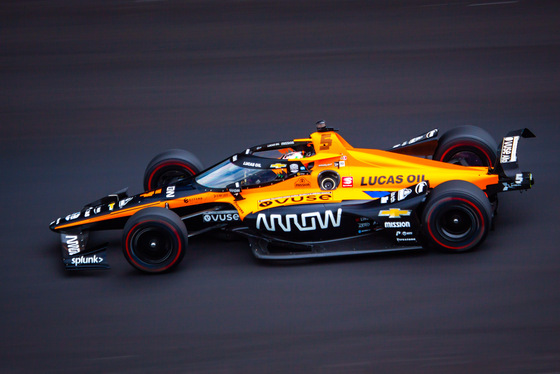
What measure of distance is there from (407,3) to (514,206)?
1060 centimetres

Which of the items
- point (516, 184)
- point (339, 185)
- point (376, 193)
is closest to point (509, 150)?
point (516, 184)

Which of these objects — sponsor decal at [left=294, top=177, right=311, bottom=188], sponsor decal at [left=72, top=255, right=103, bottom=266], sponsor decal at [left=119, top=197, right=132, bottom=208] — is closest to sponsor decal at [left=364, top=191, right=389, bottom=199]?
sponsor decal at [left=294, top=177, right=311, bottom=188]

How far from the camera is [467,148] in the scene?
9.13 meters

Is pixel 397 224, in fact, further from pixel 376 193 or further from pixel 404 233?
pixel 376 193

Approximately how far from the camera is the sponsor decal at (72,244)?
7.95 metres

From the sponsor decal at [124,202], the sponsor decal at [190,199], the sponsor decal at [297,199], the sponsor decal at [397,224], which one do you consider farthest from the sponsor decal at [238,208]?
the sponsor decal at [397,224]

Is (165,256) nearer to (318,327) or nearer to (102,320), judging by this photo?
(102,320)

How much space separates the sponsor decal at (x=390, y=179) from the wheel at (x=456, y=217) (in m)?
0.55

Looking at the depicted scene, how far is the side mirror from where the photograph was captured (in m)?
8.03

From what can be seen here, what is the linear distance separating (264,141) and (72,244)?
501 cm

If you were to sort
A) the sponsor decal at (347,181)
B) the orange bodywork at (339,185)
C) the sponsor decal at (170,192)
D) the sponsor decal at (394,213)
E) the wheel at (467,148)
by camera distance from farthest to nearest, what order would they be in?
the wheel at (467,148)
the sponsor decal at (170,192)
the sponsor decal at (347,181)
the orange bodywork at (339,185)
the sponsor decal at (394,213)

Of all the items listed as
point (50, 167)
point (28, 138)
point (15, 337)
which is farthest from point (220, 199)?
point (28, 138)

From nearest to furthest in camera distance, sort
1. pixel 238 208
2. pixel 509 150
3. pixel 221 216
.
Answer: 1. pixel 238 208
2. pixel 221 216
3. pixel 509 150

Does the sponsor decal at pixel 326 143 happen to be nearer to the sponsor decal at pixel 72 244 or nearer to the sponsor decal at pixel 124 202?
the sponsor decal at pixel 124 202
